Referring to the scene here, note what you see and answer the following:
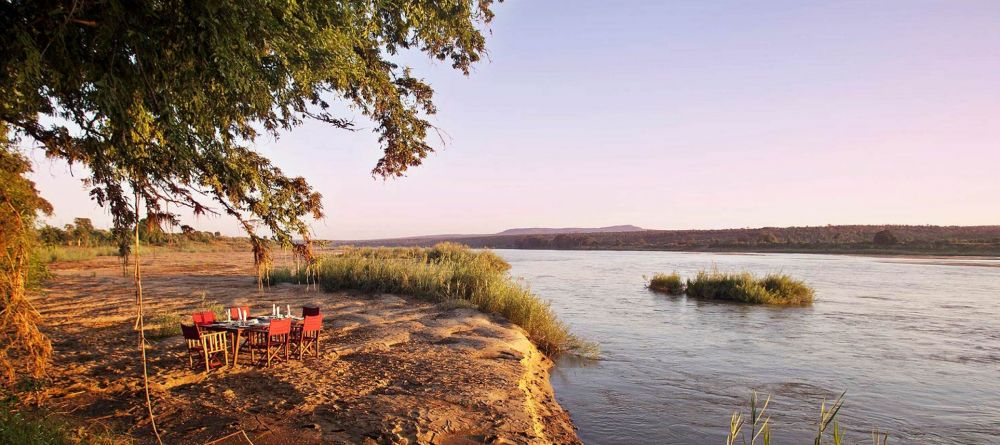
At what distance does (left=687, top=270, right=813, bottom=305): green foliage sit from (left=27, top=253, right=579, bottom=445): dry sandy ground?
1069 centimetres

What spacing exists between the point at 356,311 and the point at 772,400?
29.8ft

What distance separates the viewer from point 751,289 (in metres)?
18.8

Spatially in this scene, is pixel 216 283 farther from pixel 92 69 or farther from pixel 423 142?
pixel 92 69

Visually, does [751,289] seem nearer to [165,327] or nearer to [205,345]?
[205,345]

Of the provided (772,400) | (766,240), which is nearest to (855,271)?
(772,400)

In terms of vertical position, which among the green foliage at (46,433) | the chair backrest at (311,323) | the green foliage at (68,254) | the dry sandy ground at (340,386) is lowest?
the dry sandy ground at (340,386)

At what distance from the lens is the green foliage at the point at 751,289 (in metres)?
18.4

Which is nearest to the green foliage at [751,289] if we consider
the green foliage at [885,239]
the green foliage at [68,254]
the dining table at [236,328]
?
the dining table at [236,328]

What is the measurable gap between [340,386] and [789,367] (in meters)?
7.76

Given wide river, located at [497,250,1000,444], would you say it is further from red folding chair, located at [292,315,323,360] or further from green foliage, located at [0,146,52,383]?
green foliage, located at [0,146,52,383]

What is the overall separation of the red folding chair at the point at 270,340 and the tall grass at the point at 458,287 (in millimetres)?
5059

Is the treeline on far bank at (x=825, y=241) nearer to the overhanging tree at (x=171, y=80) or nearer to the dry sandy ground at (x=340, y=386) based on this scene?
the dry sandy ground at (x=340, y=386)

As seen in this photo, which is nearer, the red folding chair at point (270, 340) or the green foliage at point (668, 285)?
the red folding chair at point (270, 340)

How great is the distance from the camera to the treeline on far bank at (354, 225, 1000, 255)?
48.1 m
